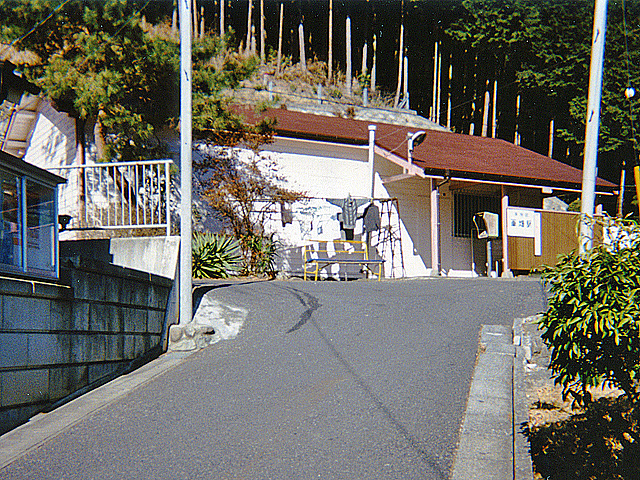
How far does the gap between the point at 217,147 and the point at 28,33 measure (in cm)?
496

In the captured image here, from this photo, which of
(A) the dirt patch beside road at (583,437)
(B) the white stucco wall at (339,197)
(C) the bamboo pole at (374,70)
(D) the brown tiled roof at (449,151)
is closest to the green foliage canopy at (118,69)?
(D) the brown tiled roof at (449,151)

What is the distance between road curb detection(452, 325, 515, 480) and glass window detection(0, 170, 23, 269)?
4129mm

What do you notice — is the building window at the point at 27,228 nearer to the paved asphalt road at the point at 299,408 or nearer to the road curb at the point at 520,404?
the paved asphalt road at the point at 299,408

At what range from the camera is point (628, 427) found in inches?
174

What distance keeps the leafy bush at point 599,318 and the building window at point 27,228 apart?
451cm

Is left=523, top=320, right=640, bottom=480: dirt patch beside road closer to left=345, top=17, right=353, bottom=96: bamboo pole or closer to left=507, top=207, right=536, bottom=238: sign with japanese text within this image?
left=507, top=207, right=536, bottom=238: sign with japanese text

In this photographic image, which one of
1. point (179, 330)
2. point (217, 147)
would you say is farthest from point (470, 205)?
point (179, 330)

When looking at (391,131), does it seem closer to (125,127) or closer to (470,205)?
(470,205)

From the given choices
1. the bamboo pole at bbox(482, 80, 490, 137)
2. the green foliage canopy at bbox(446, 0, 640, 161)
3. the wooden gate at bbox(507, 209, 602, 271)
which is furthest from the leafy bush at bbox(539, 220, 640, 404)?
the bamboo pole at bbox(482, 80, 490, 137)

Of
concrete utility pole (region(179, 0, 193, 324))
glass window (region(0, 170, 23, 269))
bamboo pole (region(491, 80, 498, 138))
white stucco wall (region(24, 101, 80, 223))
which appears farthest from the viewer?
bamboo pole (region(491, 80, 498, 138))

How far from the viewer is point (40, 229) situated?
19.1ft

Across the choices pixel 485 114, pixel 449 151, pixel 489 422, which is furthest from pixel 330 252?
pixel 485 114

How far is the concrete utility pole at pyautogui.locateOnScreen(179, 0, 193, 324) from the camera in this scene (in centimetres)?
822

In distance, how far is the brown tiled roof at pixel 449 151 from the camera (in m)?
15.9
